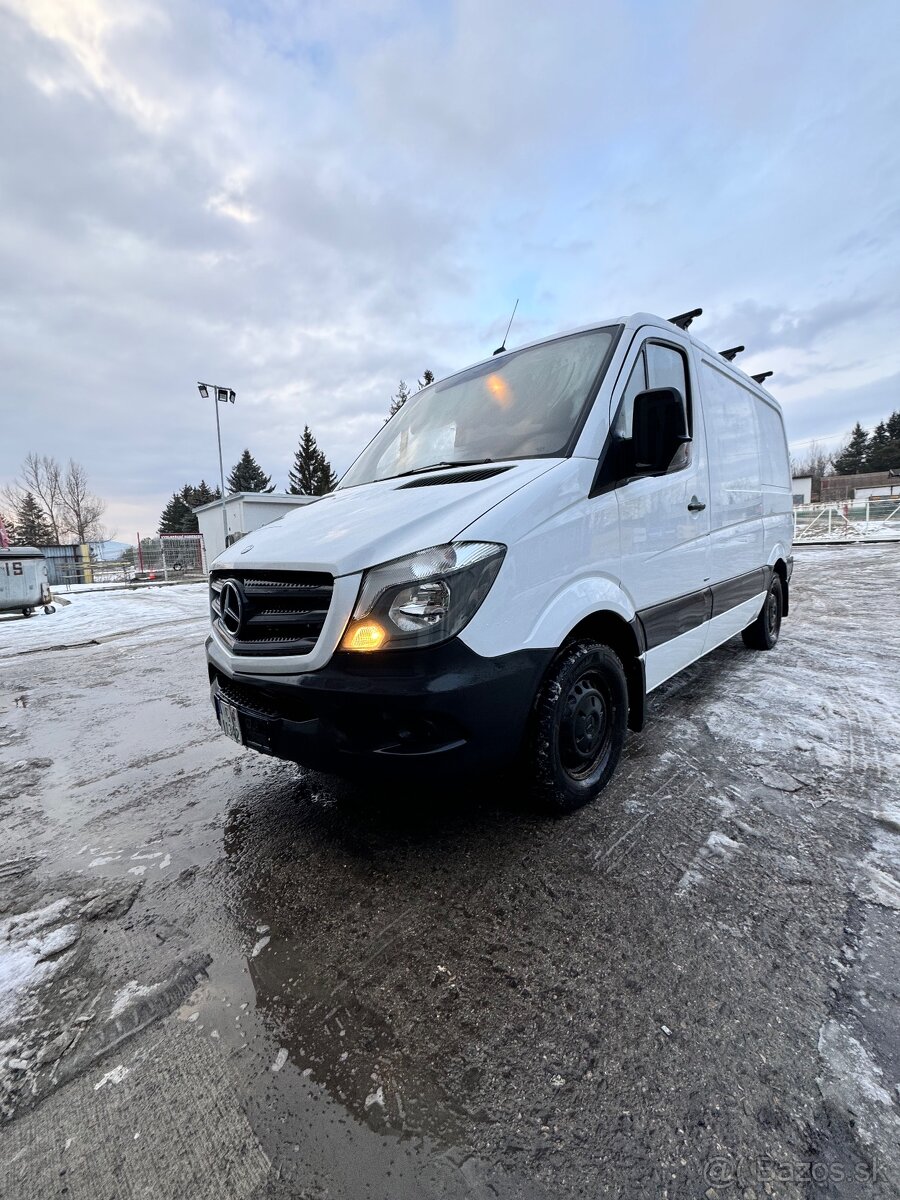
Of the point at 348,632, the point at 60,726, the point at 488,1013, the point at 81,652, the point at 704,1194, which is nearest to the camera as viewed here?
the point at 704,1194

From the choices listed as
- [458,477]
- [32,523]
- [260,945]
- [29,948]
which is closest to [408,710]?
[260,945]

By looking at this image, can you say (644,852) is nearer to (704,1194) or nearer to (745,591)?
(704,1194)

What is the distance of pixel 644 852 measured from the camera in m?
2.11

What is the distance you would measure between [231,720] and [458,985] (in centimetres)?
134

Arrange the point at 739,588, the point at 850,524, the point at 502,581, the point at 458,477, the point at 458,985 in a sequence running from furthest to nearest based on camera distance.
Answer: the point at 850,524 → the point at 739,588 → the point at 458,477 → the point at 502,581 → the point at 458,985

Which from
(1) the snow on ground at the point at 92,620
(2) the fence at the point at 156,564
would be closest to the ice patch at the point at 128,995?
(1) the snow on ground at the point at 92,620

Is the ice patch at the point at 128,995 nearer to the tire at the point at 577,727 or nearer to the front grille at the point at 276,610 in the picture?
the front grille at the point at 276,610

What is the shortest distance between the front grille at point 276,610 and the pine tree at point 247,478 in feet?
205

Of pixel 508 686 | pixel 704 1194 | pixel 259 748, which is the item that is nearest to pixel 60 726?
pixel 259 748

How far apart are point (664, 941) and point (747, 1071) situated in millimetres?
404

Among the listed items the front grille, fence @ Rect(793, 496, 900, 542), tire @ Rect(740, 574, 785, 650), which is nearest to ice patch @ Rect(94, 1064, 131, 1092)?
the front grille

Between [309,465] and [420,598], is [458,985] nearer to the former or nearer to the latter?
[420,598]

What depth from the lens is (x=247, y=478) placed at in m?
60.6

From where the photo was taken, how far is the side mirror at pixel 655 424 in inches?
91.3
